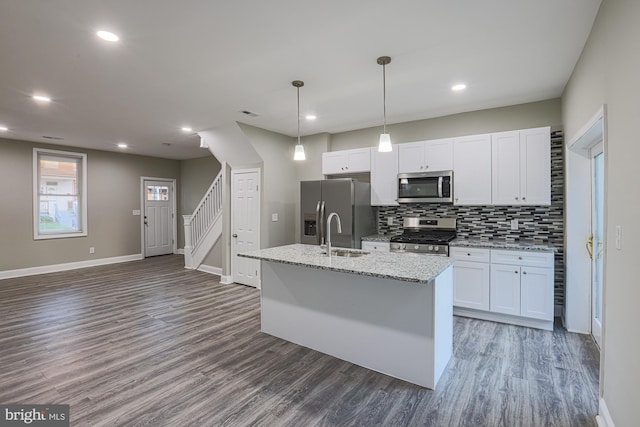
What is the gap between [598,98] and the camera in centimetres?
220

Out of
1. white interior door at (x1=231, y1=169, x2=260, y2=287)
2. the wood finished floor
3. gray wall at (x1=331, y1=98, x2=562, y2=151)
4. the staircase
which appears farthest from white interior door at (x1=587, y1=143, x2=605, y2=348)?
the staircase

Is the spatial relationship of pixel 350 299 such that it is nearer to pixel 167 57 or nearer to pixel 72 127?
pixel 167 57

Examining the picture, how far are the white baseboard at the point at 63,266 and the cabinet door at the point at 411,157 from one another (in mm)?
7058

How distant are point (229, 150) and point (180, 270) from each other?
305cm

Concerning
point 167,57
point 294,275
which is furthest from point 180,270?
point 167,57

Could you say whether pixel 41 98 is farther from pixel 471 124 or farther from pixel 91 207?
pixel 471 124

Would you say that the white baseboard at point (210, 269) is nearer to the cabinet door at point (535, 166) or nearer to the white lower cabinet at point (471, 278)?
the white lower cabinet at point (471, 278)

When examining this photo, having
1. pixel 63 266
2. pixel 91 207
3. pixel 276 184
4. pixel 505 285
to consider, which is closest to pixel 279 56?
pixel 276 184

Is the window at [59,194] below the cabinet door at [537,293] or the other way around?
the other way around

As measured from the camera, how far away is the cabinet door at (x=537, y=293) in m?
3.38

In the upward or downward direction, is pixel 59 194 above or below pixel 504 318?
above

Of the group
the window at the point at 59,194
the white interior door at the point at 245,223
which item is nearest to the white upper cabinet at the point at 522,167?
the white interior door at the point at 245,223

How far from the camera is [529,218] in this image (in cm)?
395

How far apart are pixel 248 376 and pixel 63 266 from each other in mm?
6431
